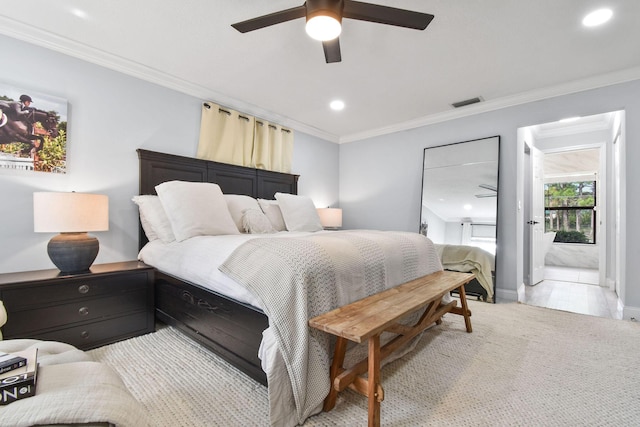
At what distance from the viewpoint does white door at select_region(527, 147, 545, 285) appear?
4.18 metres

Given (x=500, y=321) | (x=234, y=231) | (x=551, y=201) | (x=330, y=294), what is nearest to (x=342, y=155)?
(x=234, y=231)

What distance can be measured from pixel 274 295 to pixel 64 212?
5.73ft

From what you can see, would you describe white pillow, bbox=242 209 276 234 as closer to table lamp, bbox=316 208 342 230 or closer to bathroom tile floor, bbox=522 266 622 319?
table lamp, bbox=316 208 342 230

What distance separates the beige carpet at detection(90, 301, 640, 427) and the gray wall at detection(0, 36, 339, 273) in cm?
104

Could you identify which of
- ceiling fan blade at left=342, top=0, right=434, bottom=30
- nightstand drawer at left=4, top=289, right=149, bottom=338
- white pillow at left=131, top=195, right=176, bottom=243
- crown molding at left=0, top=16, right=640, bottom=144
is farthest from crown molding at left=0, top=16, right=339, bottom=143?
ceiling fan blade at left=342, top=0, right=434, bottom=30

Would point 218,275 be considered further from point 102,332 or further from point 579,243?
point 579,243

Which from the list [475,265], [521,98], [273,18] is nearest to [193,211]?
[273,18]

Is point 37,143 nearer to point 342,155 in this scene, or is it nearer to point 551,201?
point 342,155

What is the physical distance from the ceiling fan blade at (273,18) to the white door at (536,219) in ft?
13.6

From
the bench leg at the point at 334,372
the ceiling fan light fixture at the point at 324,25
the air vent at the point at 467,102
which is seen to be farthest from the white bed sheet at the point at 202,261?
the air vent at the point at 467,102

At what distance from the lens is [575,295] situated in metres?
3.65

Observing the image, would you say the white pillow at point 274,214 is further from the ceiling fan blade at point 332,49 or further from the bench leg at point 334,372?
the bench leg at point 334,372

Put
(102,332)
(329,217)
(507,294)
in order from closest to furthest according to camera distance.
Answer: (102,332) < (507,294) < (329,217)

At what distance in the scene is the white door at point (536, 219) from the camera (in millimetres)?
4180
